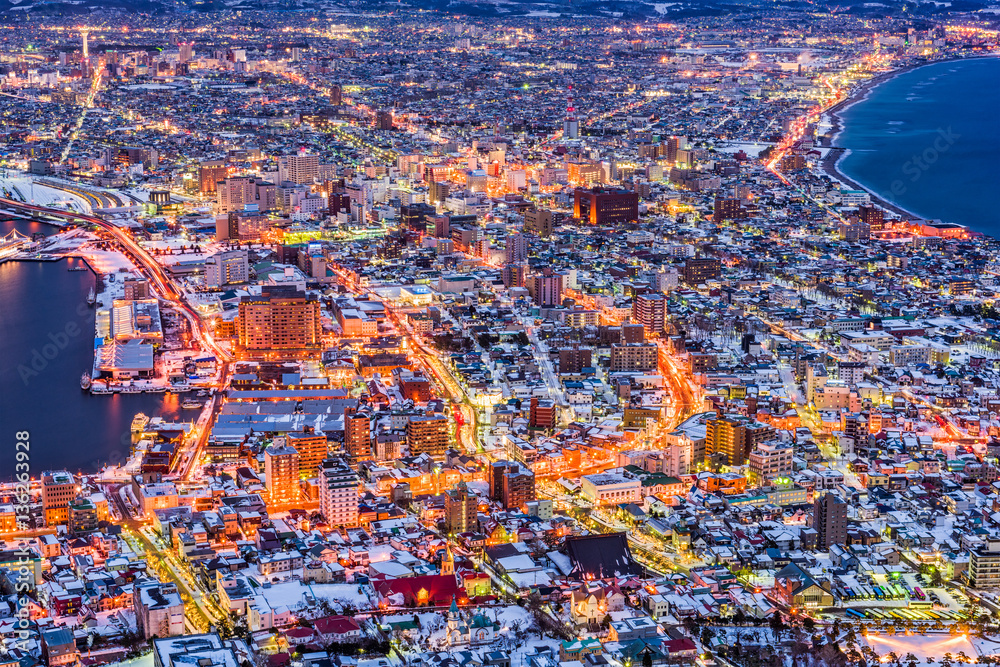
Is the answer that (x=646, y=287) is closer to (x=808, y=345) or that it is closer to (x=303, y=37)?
(x=808, y=345)

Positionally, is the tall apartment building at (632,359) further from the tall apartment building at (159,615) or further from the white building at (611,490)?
the tall apartment building at (159,615)

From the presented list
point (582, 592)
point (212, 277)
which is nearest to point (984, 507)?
point (582, 592)

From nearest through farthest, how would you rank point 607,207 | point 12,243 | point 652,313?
point 652,313
point 12,243
point 607,207

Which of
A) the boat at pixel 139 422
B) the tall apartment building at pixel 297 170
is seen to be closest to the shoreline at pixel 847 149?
the tall apartment building at pixel 297 170

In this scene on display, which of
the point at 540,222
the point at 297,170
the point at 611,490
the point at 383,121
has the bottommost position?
the point at 611,490

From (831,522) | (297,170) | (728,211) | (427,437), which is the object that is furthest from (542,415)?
(297,170)

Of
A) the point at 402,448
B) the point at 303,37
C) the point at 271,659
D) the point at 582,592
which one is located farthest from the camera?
the point at 303,37

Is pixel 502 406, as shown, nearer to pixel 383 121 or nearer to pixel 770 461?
pixel 770 461
